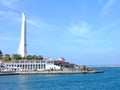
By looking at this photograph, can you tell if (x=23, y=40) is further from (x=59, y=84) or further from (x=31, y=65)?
(x=59, y=84)

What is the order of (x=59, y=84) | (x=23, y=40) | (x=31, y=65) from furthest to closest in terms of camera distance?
(x=23, y=40), (x=31, y=65), (x=59, y=84)

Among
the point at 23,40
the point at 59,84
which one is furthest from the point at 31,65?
the point at 59,84

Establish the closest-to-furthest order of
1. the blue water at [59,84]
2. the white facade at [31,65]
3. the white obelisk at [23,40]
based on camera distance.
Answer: the blue water at [59,84]
the white facade at [31,65]
the white obelisk at [23,40]

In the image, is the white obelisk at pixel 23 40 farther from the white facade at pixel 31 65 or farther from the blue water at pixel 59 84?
the blue water at pixel 59 84

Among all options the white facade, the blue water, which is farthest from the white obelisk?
the blue water

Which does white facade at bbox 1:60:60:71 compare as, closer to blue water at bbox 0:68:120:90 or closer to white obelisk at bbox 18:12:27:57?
white obelisk at bbox 18:12:27:57

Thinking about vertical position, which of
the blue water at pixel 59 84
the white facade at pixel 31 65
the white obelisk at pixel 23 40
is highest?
the white obelisk at pixel 23 40

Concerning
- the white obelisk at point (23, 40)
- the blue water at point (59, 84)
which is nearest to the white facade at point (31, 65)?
the white obelisk at point (23, 40)

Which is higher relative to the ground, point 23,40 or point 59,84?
point 23,40

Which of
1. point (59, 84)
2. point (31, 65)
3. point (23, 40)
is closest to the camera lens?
point (59, 84)

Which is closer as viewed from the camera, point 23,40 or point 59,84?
point 59,84

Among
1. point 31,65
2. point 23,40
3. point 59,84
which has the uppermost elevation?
point 23,40

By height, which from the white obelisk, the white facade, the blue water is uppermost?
the white obelisk

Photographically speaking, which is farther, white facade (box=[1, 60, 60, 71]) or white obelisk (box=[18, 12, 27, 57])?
white obelisk (box=[18, 12, 27, 57])
